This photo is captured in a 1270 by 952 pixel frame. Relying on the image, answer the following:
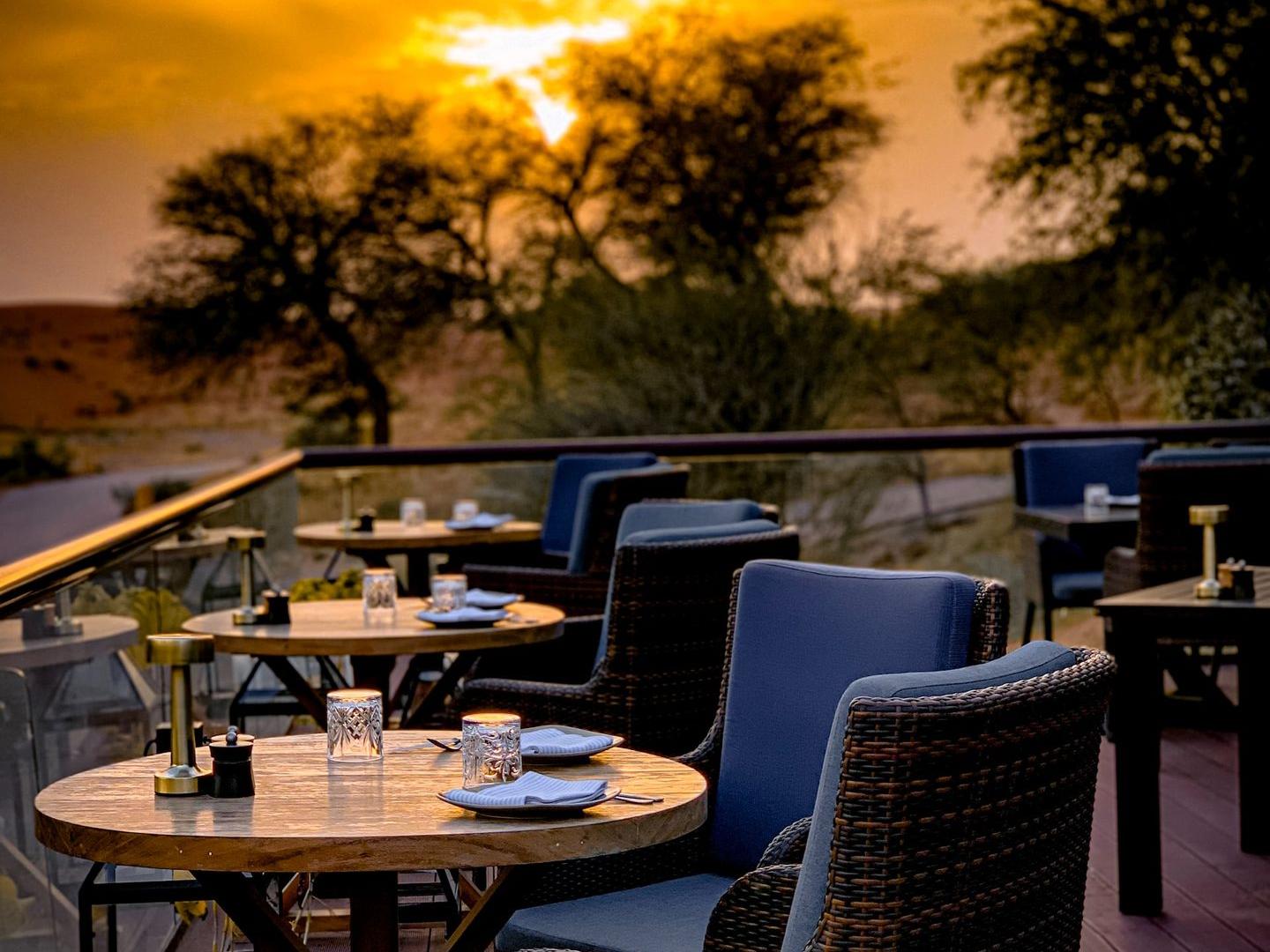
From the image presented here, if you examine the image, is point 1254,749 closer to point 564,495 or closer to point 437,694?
point 437,694

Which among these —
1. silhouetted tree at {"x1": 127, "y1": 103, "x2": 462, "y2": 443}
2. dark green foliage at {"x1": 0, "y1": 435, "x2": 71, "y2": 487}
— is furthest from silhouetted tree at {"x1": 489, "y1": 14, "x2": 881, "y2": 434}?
dark green foliage at {"x1": 0, "y1": 435, "x2": 71, "y2": 487}

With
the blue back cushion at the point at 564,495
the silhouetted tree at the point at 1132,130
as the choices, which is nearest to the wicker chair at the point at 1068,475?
the blue back cushion at the point at 564,495

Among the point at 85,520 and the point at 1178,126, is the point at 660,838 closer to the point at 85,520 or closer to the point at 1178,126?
the point at 1178,126

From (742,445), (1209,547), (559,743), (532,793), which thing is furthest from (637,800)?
(742,445)

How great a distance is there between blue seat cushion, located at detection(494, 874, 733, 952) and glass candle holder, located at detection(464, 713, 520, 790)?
385 mm

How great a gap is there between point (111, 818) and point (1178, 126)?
53.6 ft

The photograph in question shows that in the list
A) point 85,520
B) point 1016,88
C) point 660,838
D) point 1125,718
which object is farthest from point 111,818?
point 85,520

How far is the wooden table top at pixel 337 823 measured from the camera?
207 cm

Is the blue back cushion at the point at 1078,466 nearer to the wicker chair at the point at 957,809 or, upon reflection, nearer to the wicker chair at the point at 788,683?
the wicker chair at the point at 788,683

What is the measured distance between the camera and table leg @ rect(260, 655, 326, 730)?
13.6ft

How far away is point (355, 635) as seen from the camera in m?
3.91

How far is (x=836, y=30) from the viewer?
18516 millimetres

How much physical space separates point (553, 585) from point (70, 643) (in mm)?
2681

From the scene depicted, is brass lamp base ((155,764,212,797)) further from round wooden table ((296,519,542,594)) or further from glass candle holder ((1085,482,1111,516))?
glass candle holder ((1085,482,1111,516))
